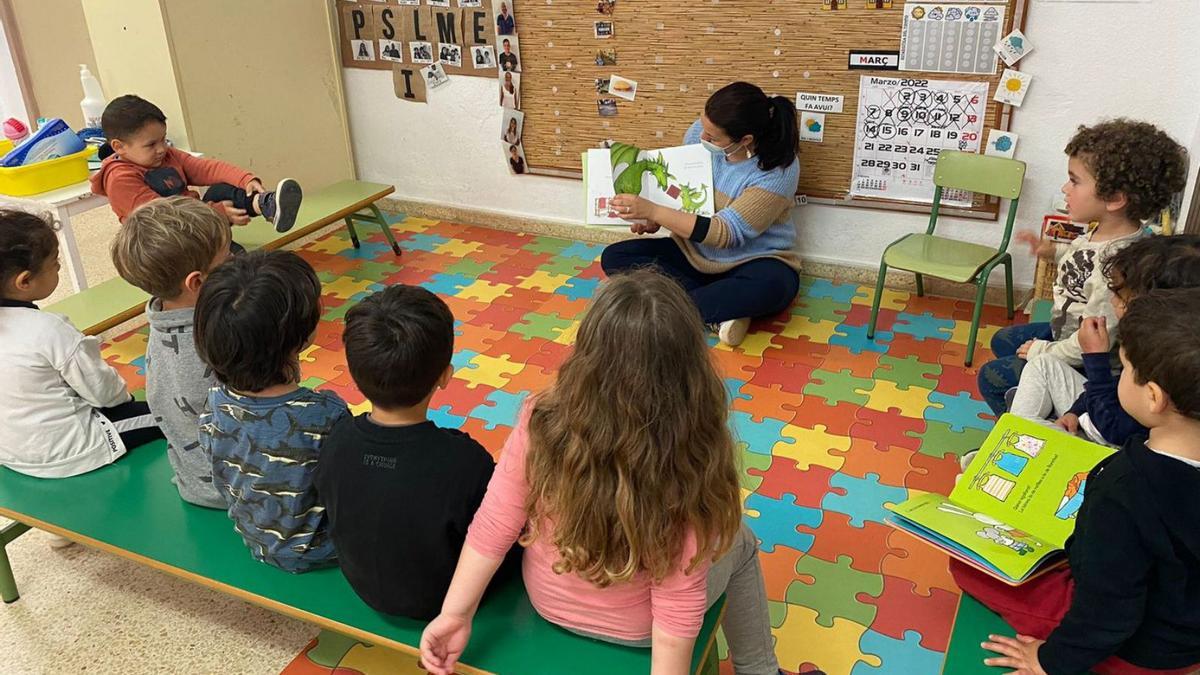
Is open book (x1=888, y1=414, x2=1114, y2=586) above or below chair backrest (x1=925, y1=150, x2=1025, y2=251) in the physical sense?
below

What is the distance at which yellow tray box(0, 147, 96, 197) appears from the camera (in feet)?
10.9

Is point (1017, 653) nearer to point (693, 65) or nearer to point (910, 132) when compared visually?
point (910, 132)

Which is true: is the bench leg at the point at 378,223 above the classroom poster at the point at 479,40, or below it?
below

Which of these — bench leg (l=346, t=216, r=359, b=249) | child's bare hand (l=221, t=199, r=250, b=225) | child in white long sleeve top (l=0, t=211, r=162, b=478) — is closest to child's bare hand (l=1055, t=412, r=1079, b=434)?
child in white long sleeve top (l=0, t=211, r=162, b=478)

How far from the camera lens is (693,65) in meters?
3.82

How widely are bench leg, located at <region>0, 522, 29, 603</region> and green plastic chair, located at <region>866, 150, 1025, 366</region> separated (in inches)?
113

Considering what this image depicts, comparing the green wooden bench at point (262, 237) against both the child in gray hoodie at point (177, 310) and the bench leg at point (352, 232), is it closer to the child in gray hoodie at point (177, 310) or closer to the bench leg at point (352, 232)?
the bench leg at point (352, 232)

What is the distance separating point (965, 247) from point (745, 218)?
2.81 ft

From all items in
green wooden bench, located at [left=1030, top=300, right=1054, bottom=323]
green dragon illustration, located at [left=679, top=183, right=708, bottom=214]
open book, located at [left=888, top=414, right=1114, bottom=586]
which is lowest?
green wooden bench, located at [left=1030, top=300, right=1054, bottom=323]

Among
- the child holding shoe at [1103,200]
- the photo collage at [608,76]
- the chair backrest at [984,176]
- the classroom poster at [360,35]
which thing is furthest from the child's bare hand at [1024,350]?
the classroom poster at [360,35]

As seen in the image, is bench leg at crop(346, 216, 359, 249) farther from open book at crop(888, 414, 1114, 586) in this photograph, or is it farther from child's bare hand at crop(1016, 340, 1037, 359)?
open book at crop(888, 414, 1114, 586)

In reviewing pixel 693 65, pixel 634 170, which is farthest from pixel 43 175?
pixel 693 65

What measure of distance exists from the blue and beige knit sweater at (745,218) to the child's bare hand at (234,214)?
1727 mm

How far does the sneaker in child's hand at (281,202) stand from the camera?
3445 millimetres
